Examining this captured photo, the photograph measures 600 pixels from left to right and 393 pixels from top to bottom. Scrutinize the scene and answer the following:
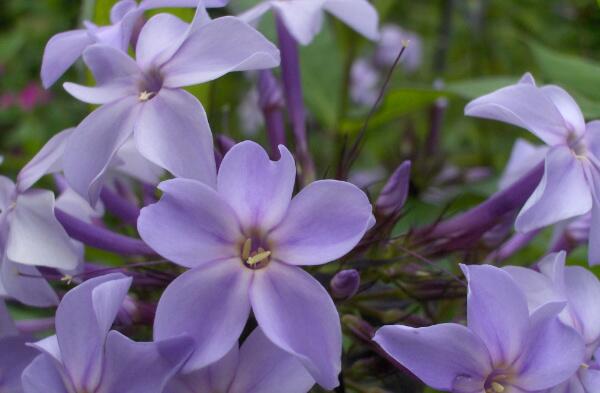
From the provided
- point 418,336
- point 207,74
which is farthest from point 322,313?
point 207,74

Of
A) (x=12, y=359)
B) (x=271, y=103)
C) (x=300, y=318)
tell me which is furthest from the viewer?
(x=271, y=103)

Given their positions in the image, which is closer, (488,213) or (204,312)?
(204,312)

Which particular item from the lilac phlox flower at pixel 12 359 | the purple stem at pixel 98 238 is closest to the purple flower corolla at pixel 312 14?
the purple stem at pixel 98 238

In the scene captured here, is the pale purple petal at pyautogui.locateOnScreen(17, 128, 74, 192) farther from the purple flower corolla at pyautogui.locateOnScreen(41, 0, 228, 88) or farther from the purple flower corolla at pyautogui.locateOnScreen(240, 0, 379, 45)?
the purple flower corolla at pyautogui.locateOnScreen(240, 0, 379, 45)

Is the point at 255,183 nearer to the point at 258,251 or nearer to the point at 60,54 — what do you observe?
the point at 258,251

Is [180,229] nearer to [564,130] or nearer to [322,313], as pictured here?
[322,313]

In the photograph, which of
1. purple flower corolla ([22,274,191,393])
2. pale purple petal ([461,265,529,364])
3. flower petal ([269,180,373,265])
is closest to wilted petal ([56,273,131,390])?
purple flower corolla ([22,274,191,393])

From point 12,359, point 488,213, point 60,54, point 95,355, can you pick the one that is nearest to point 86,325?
point 95,355
